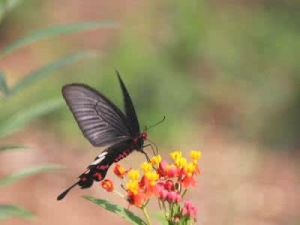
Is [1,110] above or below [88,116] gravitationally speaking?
above

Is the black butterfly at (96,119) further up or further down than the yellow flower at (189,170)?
further up

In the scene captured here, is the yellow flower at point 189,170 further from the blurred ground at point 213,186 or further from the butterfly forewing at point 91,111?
the blurred ground at point 213,186

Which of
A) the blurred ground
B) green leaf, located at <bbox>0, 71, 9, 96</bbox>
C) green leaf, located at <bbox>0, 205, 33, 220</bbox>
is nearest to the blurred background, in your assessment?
the blurred ground

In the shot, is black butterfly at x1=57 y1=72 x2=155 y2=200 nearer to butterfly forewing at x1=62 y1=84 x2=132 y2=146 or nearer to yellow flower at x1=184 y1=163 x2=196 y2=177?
butterfly forewing at x1=62 y1=84 x2=132 y2=146

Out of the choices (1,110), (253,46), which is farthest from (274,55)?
(1,110)

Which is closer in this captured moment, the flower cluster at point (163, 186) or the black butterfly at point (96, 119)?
the flower cluster at point (163, 186)

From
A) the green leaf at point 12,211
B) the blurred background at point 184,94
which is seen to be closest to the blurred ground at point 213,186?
the blurred background at point 184,94

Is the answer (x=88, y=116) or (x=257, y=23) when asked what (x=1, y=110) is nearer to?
(x=257, y=23)

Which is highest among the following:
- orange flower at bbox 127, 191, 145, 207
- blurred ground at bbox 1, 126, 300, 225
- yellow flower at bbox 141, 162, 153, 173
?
blurred ground at bbox 1, 126, 300, 225
